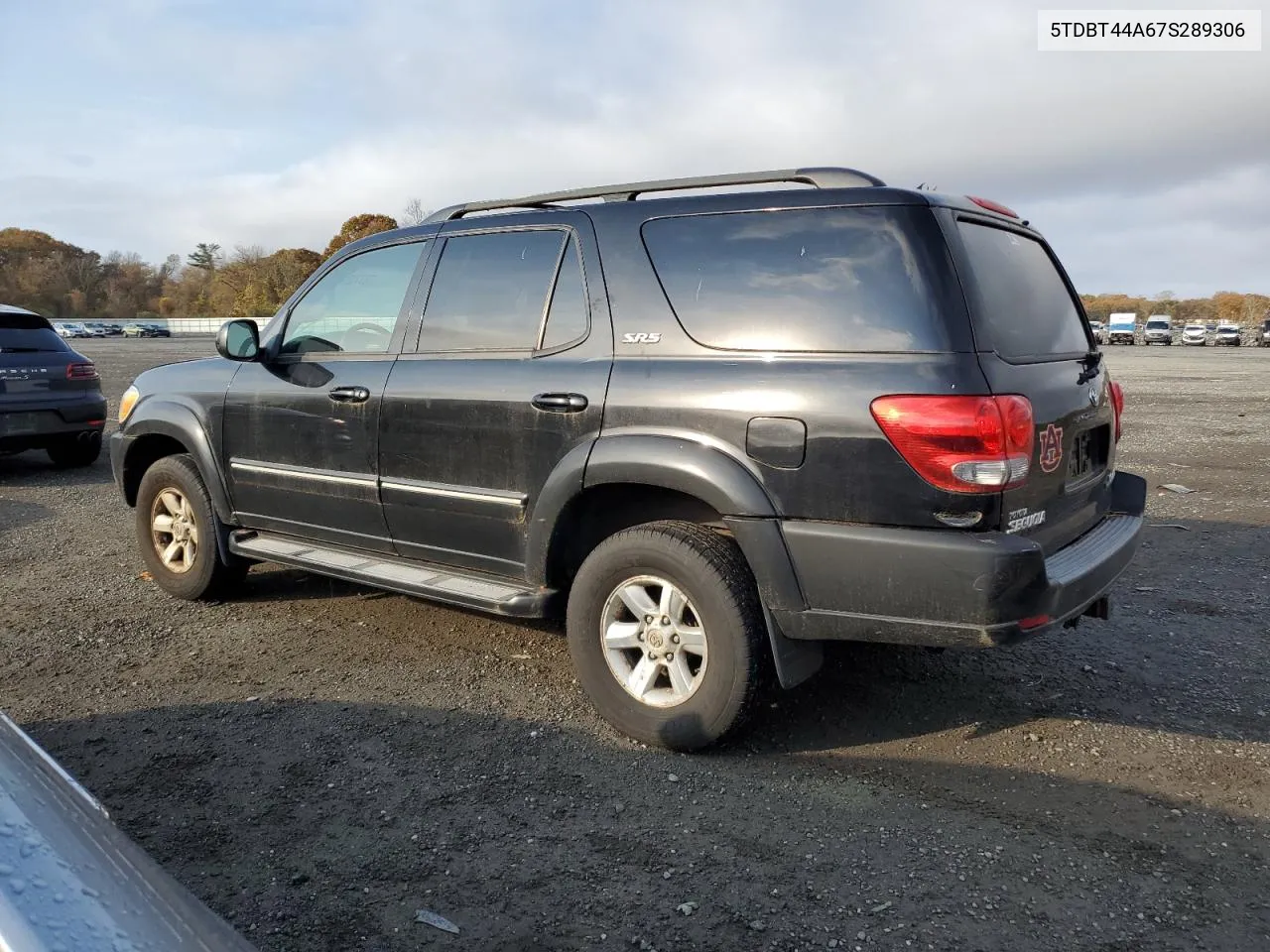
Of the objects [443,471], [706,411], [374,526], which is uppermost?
[706,411]

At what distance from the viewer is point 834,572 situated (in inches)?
126

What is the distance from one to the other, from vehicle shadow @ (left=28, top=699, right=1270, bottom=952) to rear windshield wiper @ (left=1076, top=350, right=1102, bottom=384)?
149 centimetres

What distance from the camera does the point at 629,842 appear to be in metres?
3.00

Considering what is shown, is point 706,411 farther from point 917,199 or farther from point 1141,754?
point 1141,754

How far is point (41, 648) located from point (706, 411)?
3502 mm

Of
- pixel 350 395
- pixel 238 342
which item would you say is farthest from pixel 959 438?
pixel 238 342

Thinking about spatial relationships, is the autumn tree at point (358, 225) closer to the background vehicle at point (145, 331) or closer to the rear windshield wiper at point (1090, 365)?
the background vehicle at point (145, 331)

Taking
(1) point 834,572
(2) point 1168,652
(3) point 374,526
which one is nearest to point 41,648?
(3) point 374,526

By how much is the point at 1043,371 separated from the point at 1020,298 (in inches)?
13.8

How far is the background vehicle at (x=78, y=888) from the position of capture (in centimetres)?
132

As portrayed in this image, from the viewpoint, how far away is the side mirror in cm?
488

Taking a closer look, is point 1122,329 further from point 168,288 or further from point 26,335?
point 168,288

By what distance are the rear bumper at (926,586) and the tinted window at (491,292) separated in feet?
4.96

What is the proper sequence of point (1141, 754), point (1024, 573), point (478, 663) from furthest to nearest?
point (478, 663)
point (1141, 754)
point (1024, 573)
